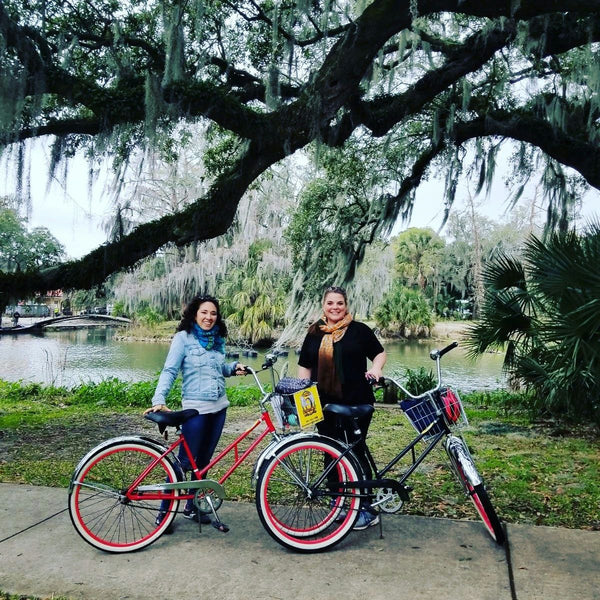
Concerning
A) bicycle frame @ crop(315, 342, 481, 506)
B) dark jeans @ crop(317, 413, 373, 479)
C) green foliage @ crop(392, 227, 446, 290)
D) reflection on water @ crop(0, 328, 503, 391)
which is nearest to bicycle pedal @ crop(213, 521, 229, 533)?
bicycle frame @ crop(315, 342, 481, 506)

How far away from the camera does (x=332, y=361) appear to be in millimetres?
3520

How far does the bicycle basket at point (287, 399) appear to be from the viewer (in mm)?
3219

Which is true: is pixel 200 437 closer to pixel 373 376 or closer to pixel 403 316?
pixel 373 376

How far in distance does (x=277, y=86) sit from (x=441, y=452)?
A: 496cm

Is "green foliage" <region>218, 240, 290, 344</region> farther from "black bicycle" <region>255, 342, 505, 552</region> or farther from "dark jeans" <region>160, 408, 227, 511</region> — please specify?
"black bicycle" <region>255, 342, 505, 552</region>

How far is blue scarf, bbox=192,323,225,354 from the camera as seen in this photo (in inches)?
141

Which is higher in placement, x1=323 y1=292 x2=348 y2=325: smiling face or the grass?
x1=323 y1=292 x2=348 y2=325: smiling face

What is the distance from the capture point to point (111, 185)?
→ 7438 millimetres

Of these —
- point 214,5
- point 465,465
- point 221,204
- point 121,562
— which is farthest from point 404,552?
point 214,5

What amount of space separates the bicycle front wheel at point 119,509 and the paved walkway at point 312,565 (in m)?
0.08

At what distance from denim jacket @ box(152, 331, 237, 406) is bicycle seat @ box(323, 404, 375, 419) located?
2.26 ft

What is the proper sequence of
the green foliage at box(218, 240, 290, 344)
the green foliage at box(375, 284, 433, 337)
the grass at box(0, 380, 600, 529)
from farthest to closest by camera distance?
the green foliage at box(375, 284, 433, 337) < the green foliage at box(218, 240, 290, 344) < the grass at box(0, 380, 600, 529)

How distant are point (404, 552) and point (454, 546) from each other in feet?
0.97

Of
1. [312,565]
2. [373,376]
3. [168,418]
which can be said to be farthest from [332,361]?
[312,565]
